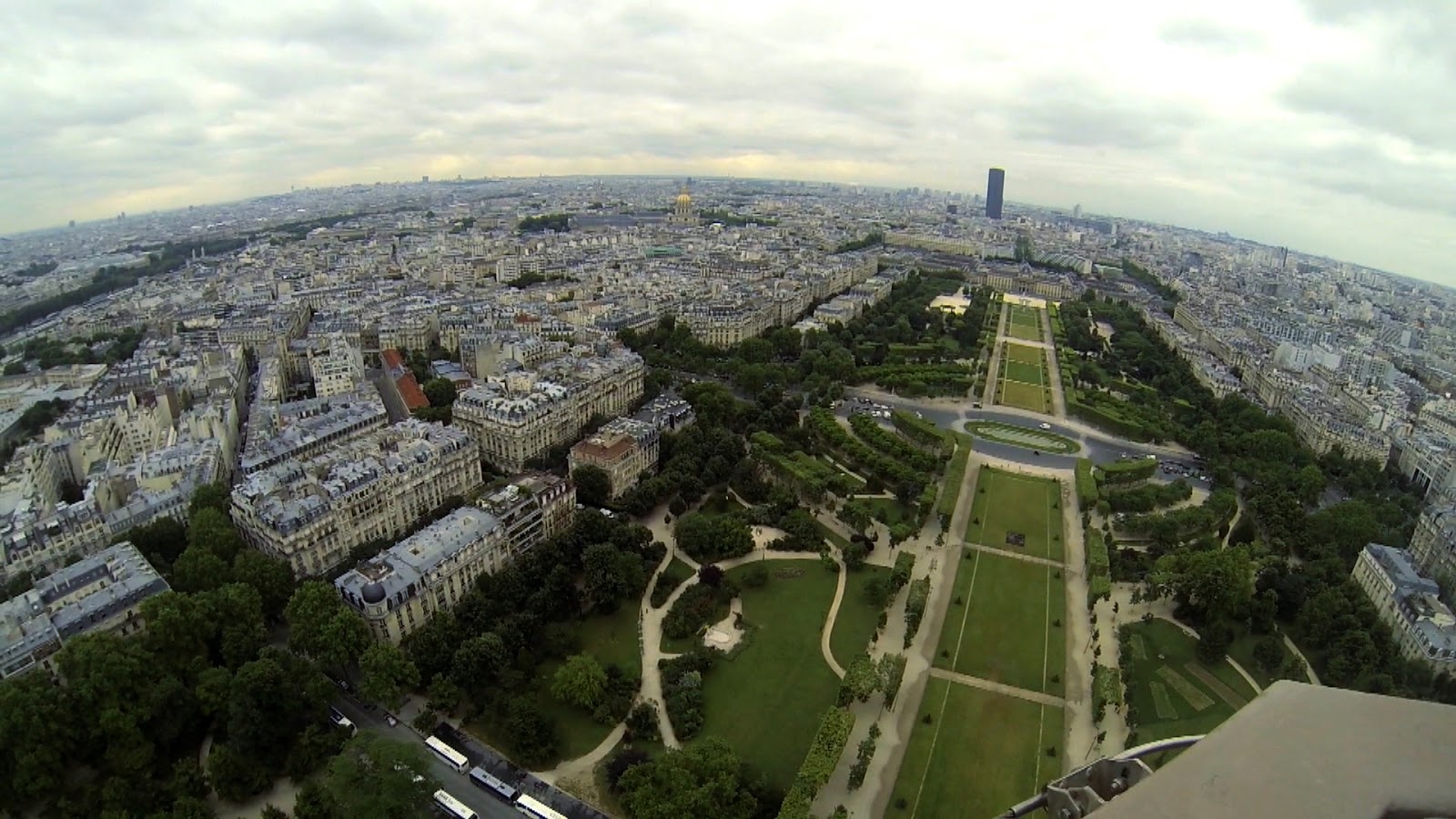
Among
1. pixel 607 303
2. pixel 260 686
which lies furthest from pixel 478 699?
pixel 607 303

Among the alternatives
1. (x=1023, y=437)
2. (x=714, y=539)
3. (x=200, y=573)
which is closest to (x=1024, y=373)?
(x=1023, y=437)

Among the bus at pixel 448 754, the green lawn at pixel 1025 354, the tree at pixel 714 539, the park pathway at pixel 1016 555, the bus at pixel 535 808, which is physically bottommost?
the bus at pixel 535 808

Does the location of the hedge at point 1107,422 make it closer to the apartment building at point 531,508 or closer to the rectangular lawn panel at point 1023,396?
the rectangular lawn panel at point 1023,396

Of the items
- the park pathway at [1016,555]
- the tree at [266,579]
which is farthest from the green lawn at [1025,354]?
the tree at [266,579]

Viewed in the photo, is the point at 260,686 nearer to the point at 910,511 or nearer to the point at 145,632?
the point at 145,632

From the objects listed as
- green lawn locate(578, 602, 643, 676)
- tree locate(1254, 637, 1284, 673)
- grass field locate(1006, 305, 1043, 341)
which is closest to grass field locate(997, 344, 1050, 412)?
grass field locate(1006, 305, 1043, 341)

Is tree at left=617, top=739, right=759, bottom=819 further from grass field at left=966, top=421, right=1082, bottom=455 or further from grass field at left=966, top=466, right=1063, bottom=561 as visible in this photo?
grass field at left=966, top=421, right=1082, bottom=455
